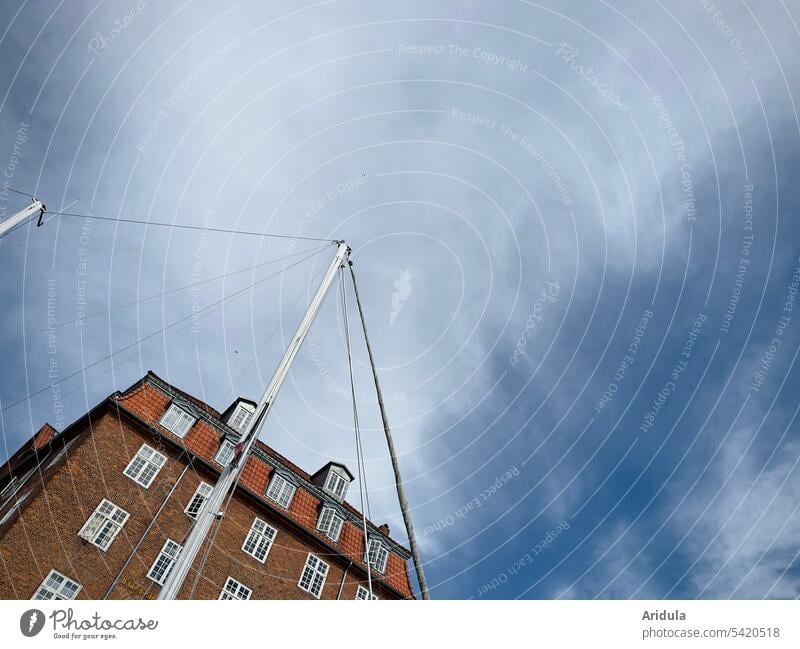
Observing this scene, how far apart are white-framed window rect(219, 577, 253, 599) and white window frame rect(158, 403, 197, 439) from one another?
10189 mm

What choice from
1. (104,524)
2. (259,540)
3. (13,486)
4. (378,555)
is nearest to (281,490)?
(259,540)

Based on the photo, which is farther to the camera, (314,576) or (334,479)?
(334,479)

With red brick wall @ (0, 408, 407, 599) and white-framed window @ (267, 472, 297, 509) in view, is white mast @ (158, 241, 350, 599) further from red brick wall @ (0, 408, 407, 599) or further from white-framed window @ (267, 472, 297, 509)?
white-framed window @ (267, 472, 297, 509)

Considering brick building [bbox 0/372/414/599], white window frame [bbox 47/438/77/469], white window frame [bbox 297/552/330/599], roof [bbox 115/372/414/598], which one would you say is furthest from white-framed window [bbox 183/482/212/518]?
white window frame [bbox 297/552/330/599]


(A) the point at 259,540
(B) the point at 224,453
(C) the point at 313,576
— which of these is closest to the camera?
(A) the point at 259,540

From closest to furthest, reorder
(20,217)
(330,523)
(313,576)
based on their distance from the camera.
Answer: (20,217), (313,576), (330,523)

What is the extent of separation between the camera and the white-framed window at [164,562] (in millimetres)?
27344

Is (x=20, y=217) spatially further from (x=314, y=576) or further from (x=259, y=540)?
(x=314, y=576)

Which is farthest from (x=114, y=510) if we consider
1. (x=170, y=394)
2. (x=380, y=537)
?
(x=380, y=537)

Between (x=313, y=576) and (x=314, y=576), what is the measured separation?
75mm

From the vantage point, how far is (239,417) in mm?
37906

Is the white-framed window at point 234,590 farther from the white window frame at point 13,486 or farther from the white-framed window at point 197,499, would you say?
the white window frame at point 13,486

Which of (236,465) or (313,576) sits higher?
(313,576)
